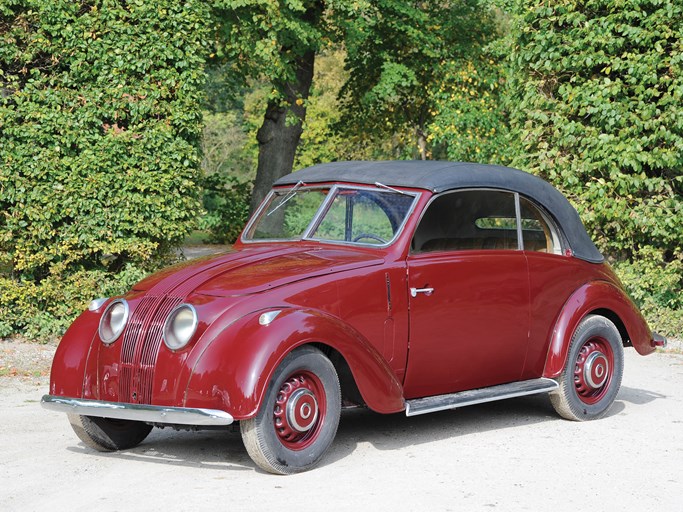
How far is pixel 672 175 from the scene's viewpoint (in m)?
13.3

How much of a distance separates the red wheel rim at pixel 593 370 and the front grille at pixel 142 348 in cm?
342

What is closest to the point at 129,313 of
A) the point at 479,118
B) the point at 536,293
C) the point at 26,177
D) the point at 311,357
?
the point at 311,357

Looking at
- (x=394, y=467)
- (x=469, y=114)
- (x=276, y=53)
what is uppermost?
(x=276, y=53)

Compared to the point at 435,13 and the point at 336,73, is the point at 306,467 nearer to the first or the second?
the point at 435,13

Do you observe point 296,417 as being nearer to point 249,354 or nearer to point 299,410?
point 299,410

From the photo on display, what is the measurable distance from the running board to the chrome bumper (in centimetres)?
143

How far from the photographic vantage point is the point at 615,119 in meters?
12.8

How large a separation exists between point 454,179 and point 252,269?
171cm

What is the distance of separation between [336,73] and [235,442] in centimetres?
3370

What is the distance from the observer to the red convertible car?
21.2 feet

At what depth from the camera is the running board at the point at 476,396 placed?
718 cm

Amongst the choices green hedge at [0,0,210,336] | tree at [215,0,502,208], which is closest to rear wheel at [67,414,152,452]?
green hedge at [0,0,210,336]

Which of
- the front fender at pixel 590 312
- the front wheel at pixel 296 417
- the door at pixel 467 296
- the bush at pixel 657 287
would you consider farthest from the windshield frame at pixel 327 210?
the bush at pixel 657 287

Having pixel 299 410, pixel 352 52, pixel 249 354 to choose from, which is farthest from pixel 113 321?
pixel 352 52
